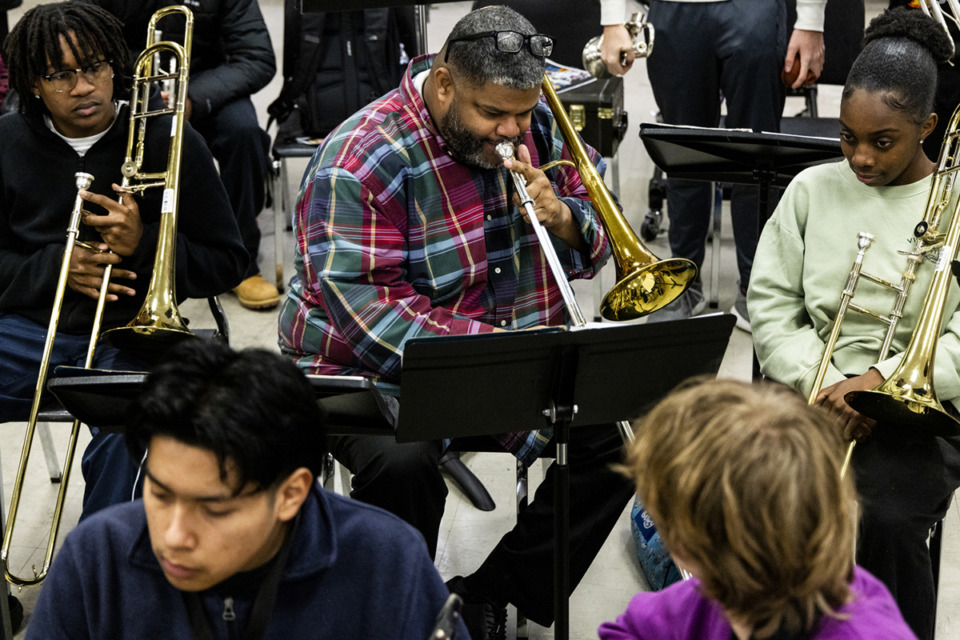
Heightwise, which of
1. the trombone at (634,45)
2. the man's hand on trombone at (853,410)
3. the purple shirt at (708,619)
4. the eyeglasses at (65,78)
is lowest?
the man's hand on trombone at (853,410)

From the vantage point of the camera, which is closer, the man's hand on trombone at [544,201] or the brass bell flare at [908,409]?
the brass bell flare at [908,409]

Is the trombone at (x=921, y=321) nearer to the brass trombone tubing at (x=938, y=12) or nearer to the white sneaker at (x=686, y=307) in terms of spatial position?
the brass trombone tubing at (x=938, y=12)

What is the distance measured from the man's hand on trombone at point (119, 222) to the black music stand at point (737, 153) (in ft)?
3.84

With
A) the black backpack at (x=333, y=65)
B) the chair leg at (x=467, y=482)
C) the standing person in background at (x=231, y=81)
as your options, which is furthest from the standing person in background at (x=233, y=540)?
the black backpack at (x=333, y=65)

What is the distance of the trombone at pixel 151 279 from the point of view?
248 centimetres

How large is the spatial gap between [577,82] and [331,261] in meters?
1.93

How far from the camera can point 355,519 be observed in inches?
61.6

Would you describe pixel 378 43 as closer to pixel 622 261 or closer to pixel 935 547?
pixel 622 261

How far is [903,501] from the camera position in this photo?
2279 mm

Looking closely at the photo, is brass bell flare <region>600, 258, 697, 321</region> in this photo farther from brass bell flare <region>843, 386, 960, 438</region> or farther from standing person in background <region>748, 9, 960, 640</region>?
brass bell flare <region>843, 386, 960, 438</region>

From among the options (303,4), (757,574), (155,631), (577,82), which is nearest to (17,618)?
(155,631)

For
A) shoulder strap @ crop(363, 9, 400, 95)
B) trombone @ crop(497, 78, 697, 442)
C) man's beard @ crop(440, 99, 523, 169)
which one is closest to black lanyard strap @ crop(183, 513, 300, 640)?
trombone @ crop(497, 78, 697, 442)

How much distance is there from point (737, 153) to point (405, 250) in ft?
2.68

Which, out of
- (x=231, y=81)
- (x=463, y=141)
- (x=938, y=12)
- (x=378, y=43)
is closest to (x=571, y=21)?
(x=378, y=43)
